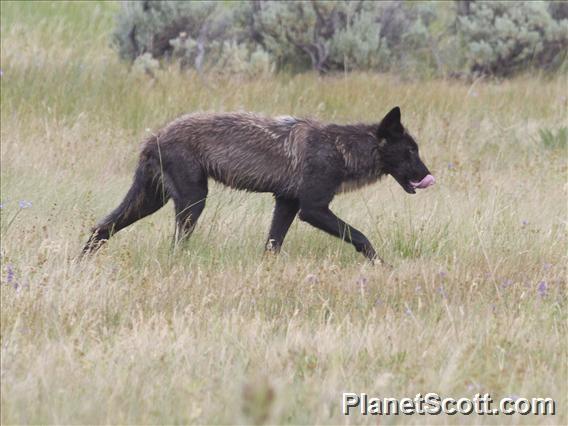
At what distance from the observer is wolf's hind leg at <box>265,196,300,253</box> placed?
282 inches

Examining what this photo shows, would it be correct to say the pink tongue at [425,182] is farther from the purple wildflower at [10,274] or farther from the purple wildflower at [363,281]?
the purple wildflower at [10,274]

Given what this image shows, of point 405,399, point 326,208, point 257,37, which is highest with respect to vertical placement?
point 405,399

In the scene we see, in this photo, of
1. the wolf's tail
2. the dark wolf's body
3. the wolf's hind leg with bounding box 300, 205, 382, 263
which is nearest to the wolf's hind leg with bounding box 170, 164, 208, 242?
the dark wolf's body

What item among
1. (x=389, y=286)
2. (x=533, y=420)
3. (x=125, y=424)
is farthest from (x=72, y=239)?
(x=533, y=420)

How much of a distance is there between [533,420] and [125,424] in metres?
1.57

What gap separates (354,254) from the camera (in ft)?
23.5

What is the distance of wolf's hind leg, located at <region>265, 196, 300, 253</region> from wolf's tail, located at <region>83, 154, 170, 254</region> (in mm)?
765

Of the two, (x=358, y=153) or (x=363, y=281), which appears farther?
(x=358, y=153)

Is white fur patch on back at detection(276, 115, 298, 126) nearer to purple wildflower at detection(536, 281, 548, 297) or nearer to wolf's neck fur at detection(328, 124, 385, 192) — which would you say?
wolf's neck fur at detection(328, 124, 385, 192)

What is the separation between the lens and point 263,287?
5.71 m

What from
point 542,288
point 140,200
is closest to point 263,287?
point 542,288

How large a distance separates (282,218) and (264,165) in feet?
1.32

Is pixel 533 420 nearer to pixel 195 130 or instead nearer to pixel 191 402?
pixel 191 402

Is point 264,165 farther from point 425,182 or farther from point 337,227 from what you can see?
point 425,182
